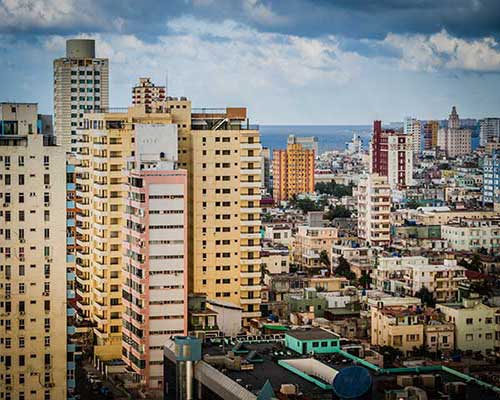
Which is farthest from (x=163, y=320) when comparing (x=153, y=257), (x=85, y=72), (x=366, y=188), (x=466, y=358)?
(x=85, y=72)

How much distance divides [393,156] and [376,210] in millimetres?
15165

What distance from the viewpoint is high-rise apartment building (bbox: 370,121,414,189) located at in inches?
1532

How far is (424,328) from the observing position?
15.8m

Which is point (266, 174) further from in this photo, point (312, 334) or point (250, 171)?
point (312, 334)

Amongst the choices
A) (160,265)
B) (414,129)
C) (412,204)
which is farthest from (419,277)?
(414,129)

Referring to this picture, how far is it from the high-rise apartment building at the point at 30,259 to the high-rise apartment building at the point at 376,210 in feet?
37.9

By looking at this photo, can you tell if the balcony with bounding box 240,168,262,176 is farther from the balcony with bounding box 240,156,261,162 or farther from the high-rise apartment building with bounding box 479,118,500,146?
the high-rise apartment building with bounding box 479,118,500,146

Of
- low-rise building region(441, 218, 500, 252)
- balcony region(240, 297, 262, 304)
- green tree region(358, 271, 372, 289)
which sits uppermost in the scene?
low-rise building region(441, 218, 500, 252)

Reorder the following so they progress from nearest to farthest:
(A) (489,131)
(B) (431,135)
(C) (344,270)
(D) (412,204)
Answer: (C) (344,270), (D) (412,204), (A) (489,131), (B) (431,135)

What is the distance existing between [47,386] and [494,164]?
20.4 meters

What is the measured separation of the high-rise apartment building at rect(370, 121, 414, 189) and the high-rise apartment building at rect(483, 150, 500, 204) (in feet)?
18.4

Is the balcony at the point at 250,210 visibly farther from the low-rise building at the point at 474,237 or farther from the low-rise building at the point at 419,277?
the low-rise building at the point at 474,237

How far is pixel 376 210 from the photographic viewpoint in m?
24.1

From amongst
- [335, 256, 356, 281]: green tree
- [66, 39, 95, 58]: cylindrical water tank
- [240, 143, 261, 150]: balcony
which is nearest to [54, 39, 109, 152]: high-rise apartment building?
[66, 39, 95, 58]: cylindrical water tank
